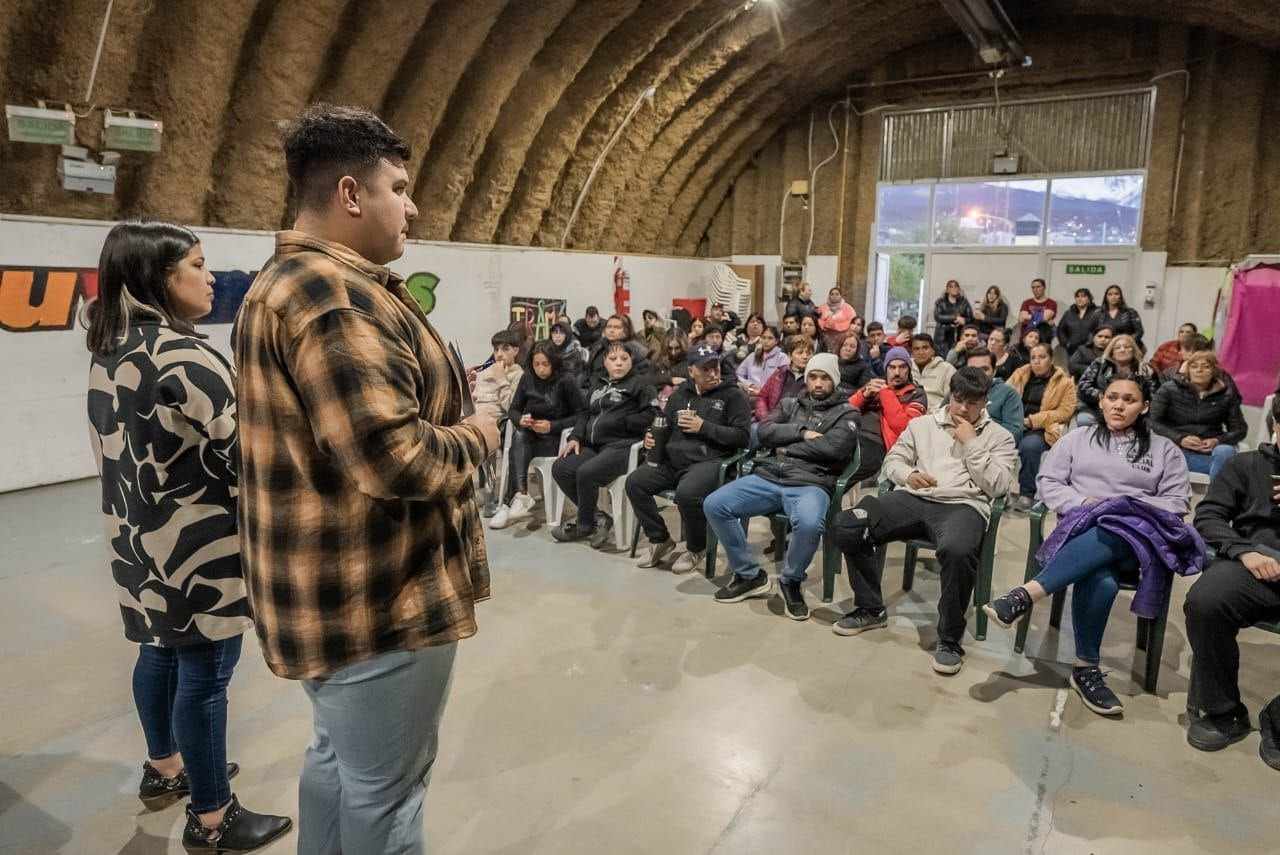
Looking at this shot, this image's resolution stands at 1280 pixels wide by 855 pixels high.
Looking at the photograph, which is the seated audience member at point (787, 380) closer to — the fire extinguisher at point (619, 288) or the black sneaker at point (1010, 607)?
the black sneaker at point (1010, 607)

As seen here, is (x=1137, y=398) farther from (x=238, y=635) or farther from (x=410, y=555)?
(x=238, y=635)

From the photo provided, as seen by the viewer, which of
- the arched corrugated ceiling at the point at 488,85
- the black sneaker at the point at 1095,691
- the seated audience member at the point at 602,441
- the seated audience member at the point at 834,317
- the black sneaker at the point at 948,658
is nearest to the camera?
the black sneaker at the point at 1095,691

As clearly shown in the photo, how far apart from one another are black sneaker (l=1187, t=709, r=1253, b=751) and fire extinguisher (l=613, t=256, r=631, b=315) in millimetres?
9291

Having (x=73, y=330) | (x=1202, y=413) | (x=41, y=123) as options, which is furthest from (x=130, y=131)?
(x=1202, y=413)

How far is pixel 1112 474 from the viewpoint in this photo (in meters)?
3.29

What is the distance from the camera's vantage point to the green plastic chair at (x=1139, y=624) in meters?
3.08

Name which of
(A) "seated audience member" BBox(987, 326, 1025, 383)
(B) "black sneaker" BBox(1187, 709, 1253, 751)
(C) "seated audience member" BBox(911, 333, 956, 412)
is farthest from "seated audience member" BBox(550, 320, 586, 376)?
(B) "black sneaker" BBox(1187, 709, 1253, 751)

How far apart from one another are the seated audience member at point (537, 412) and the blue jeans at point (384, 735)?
148 inches

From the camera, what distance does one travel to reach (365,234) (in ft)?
4.22

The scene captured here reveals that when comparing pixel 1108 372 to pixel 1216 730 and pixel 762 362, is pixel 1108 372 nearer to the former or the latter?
pixel 762 362

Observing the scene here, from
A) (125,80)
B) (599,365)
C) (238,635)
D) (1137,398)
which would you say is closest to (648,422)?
(599,365)

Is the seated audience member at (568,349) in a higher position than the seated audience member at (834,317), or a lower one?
lower

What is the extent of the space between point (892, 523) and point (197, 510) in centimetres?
272

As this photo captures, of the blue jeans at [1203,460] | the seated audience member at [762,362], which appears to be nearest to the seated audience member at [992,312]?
the seated audience member at [762,362]
